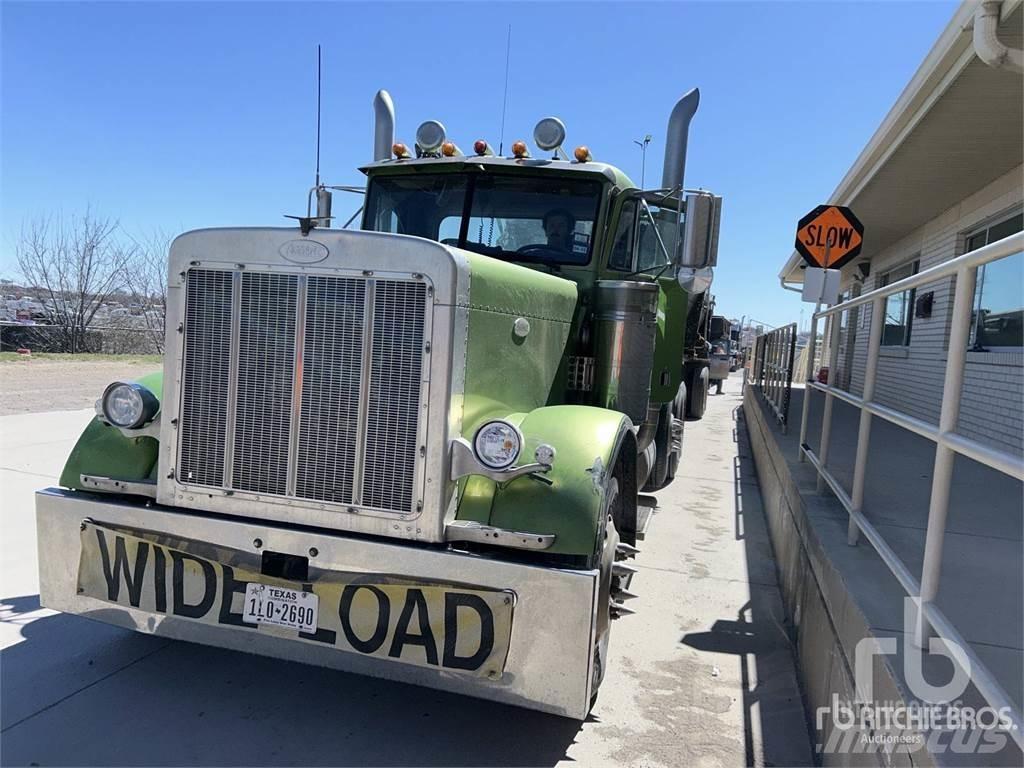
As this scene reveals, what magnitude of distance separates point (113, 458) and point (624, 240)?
3.05 metres

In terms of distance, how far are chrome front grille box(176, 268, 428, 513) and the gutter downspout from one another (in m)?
5.01

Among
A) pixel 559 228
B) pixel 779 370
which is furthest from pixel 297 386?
pixel 779 370

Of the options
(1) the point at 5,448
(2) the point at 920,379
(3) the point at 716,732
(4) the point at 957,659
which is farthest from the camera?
(2) the point at 920,379

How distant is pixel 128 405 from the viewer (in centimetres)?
308

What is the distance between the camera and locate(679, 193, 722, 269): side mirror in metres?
4.09

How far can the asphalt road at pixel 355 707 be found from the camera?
2748 millimetres

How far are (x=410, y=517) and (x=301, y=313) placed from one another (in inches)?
34.7

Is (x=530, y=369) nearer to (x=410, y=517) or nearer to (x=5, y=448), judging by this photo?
(x=410, y=517)

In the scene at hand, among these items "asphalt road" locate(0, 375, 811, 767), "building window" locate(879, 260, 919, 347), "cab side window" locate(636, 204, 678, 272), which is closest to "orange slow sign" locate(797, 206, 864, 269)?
"cab side window" locate(636, 204, 678, 272)

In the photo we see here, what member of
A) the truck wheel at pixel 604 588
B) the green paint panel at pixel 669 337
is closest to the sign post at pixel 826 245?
the green paint panel at pixel 669 337

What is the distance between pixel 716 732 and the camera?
10.0ft

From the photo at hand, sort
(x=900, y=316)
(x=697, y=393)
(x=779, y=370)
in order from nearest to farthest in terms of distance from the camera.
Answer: (x=697, y=393), (x=779, y=370), (x=900, y=316)

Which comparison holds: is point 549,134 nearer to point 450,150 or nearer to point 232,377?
point 450,150

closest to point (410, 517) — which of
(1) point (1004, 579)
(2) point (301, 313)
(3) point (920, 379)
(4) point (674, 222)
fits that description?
(2) point (301, 313)
